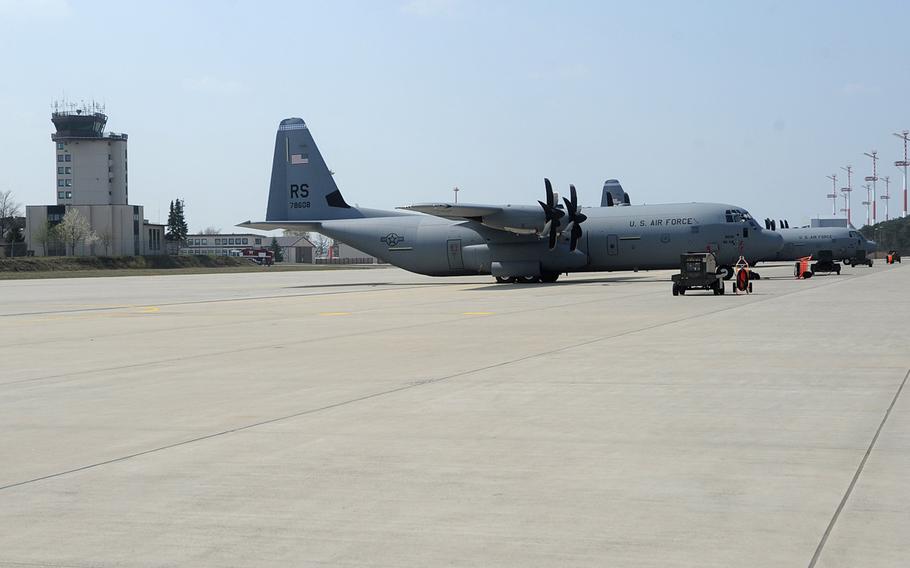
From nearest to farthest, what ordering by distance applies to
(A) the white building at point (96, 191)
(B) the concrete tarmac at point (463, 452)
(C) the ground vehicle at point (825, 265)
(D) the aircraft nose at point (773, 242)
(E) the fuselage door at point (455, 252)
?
(B) the concrete tarmac at point (463, 452) < (D) the aircraft nose at point (773, 242) < (E) the fuselage door at point (455, 252) < (C) the ground vehicle at point (825, 265) < (A) the white building at point (96, 191)

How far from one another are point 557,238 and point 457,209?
555 centimetres

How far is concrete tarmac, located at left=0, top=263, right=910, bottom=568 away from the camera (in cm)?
574

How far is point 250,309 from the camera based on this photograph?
31.2 m

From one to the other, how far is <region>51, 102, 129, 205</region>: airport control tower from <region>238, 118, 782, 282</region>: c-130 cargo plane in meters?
123

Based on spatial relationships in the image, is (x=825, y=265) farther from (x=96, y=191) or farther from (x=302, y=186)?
(x=96, y=191)

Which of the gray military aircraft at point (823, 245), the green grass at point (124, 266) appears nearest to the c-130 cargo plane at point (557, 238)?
the gray military aircraft at point (823, 245)

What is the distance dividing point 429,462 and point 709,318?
16.6 meters

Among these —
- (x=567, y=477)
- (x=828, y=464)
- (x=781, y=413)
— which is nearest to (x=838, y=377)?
(x=781, y=413)

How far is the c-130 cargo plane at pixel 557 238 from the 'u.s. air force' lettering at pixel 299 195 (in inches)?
176

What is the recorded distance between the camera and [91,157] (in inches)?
6585

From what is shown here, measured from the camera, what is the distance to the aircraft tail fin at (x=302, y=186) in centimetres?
5700

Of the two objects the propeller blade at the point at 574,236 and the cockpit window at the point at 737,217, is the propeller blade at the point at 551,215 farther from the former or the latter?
the cockpit window at the point at 737,217

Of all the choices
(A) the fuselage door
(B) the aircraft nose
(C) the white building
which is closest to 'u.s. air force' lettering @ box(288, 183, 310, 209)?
(A) the fuselage door

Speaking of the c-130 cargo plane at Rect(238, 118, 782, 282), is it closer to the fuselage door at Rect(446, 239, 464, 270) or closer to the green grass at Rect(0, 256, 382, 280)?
the fuselage door at Rect(446, 239, 464, 270)
